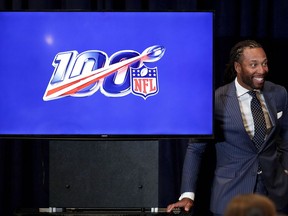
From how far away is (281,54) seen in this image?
12.1 feet

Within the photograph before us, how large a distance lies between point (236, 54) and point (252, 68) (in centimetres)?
12

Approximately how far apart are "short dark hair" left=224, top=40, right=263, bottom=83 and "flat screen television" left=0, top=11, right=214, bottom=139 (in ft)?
0.63

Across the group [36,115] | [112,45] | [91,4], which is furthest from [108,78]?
[91,4]

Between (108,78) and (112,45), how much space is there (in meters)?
0.15

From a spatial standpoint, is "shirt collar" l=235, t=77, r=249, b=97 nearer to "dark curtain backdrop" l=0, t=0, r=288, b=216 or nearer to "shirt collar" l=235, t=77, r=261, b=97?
"shirt collar" l=235, t=77, r=261, b=97

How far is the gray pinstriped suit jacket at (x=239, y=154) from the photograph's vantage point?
3.08 meters

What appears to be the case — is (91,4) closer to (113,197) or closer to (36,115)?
(36,115)

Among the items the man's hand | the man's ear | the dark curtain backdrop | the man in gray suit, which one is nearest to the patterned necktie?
the man in gray suit

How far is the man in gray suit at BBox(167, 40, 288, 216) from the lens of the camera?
10.1 feet

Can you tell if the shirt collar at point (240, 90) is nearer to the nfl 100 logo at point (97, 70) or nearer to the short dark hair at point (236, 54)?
the short dark hair at point (236, 54)

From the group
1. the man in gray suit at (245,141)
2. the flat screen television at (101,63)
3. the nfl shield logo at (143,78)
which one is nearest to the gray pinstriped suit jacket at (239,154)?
the man in gray suit at (245,141)

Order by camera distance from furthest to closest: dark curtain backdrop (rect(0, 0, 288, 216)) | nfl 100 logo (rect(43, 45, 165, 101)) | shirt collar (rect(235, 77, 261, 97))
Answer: dark curtain backdrop (rect(0, 0, 288, 216))
shirt collar (rect(235, 77, 261, 97))
nfl 100 logo (rect(43, 45, 165, 101))

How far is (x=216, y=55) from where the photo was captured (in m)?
3.70

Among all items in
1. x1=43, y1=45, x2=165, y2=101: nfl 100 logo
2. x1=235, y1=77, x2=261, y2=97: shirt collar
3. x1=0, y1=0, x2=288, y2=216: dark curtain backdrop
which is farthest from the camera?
x1=0, y1=0, x2=288, y2=216: dark curtain backdrop
